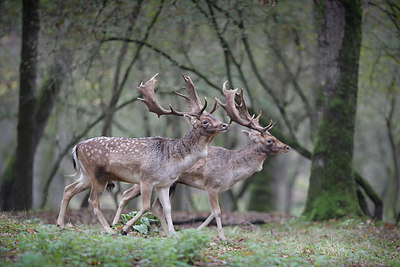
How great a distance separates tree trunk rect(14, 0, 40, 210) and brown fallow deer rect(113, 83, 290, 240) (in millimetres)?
4911

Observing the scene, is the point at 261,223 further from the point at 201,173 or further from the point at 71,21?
the point at 71,21

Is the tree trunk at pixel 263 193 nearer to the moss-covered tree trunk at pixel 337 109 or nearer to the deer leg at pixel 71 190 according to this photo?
the moss-covered tree trunk at pixel 337 109

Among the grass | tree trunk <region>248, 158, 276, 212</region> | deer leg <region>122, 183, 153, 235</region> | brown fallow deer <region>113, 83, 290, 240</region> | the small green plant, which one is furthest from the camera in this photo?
tree trunk <region>248, 158, 276, 212</region>

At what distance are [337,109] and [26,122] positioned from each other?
8865 millimetres

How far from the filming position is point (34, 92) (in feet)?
43.6

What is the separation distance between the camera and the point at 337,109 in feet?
41.3

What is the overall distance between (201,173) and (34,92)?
6.06 meters

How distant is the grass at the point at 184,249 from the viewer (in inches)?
229

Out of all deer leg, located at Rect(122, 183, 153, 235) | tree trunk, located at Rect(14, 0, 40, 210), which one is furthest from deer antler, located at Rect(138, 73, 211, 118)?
tree trunk, located at Rect(14, 0, 40, 210)

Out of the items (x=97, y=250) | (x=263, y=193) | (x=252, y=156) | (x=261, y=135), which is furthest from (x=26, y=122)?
(x=263, y=193)

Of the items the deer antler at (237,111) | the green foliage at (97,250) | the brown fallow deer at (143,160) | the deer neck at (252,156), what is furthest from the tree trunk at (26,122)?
the green foliage at (97,250)

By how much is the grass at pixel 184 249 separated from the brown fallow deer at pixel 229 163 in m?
1.12

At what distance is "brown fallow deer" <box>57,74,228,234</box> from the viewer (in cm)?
Result: 882

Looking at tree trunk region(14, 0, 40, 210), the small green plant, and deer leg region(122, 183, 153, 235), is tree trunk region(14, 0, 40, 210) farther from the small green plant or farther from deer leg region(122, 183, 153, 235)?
deer leg region(122, 183, 153, 235)
